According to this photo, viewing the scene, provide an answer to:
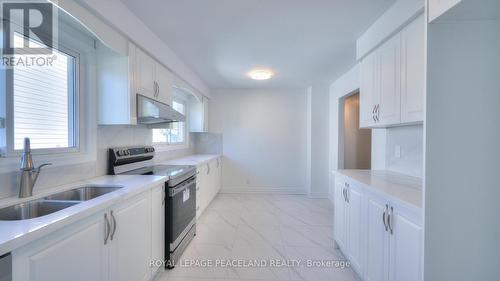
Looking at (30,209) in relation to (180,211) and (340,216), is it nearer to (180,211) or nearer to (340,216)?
(180,211)

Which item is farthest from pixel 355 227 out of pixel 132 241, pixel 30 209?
pixel 30 209

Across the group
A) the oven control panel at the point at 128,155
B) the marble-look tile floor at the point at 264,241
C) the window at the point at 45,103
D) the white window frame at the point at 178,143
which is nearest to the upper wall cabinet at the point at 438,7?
the marble-look tile floor at the point at 264,241

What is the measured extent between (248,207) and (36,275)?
3.43m

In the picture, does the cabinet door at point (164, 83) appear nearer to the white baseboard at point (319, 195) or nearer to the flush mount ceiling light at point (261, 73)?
the flush mount ceiling light at point (261, 73)

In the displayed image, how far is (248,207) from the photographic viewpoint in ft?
13.8

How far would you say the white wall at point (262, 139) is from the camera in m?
5.15

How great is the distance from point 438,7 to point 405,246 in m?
1.30

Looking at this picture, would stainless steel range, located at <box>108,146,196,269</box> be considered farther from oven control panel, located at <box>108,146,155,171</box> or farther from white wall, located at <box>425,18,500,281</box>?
white wall, located at <box>425,18,500,281</box>

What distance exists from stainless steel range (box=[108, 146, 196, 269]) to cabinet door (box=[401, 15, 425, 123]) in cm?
216

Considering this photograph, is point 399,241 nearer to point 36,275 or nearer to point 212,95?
point 36,275

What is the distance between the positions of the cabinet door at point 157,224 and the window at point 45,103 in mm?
811

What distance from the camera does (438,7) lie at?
1.09m

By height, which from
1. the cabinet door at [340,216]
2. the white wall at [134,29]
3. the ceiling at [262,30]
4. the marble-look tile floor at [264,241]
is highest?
the ceiling at [262,30]

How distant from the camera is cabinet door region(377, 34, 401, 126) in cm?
194
